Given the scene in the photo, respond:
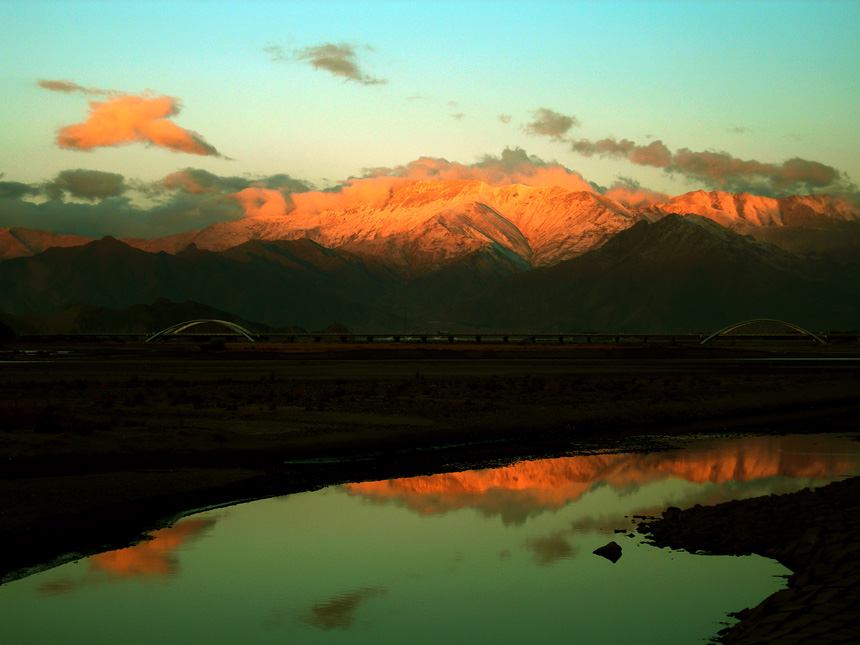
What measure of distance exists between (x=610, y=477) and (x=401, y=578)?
9242 millimetres

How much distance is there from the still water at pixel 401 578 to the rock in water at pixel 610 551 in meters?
0.14

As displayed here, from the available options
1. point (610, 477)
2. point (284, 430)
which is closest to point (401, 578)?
point (610, 477)

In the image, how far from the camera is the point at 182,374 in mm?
54625

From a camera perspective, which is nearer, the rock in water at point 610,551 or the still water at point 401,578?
the still water at point 401,578

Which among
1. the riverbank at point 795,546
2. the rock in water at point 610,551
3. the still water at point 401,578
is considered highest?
the riverbank at point 795,546

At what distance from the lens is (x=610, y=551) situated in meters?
13.5

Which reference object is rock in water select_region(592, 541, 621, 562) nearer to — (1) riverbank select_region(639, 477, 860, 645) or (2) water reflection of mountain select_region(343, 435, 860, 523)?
(1) riverbank select_region(639, 477, 860, 645)

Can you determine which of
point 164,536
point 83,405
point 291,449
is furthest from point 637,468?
point 83,405

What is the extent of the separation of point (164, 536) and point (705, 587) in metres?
8.52

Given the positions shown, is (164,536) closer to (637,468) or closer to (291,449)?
(291,449)

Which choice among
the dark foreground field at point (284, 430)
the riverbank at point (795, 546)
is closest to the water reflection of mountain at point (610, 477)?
the dark foreground field at point (284, 430)

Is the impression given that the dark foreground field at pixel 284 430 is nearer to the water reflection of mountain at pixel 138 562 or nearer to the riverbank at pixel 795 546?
the riverbank at pixel 795 546

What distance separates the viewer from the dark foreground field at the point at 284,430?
15234 mm

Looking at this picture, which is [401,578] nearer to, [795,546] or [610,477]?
[795,546]
